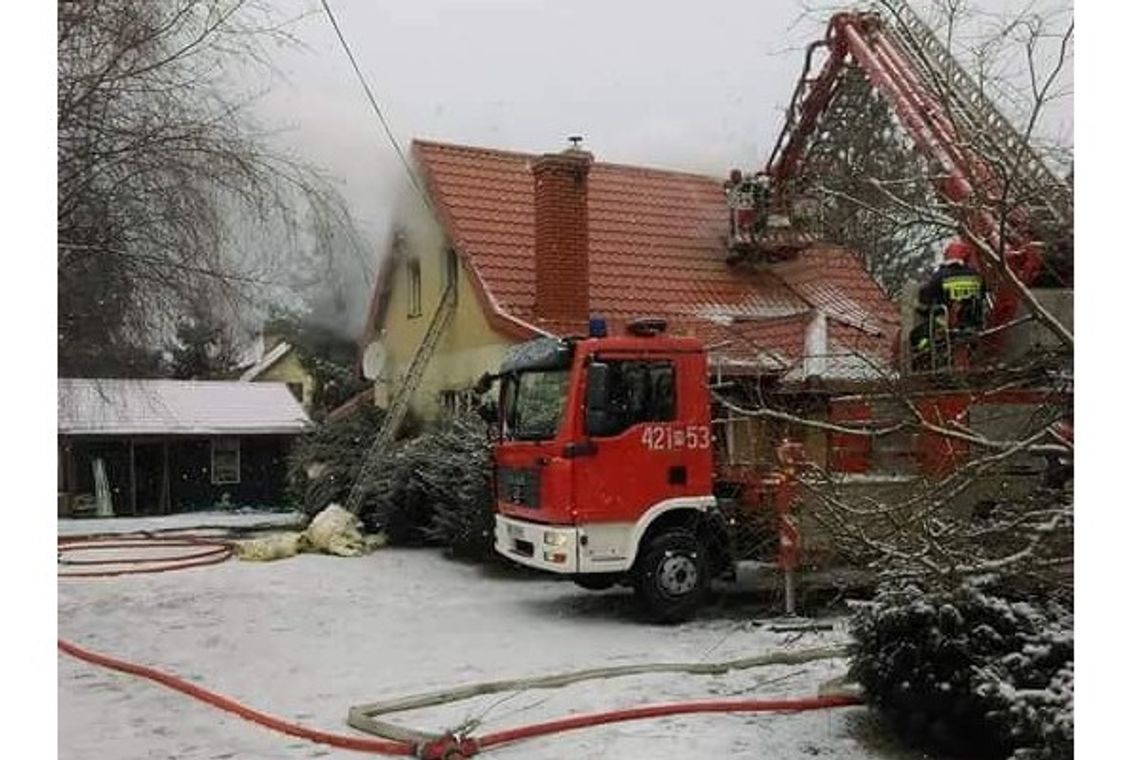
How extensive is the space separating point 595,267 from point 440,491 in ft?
3.04

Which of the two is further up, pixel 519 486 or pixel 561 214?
pixel 561 214

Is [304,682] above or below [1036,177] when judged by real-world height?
below

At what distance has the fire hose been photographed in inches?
126

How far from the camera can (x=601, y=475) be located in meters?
4.62

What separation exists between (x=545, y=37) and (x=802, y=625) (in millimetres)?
1961

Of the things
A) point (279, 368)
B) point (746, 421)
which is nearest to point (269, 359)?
point (279, 368)

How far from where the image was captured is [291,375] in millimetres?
3568

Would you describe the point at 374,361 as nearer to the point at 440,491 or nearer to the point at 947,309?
the point at 440,491

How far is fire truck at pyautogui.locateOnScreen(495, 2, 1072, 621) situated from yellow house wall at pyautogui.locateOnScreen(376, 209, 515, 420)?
21 centimetres

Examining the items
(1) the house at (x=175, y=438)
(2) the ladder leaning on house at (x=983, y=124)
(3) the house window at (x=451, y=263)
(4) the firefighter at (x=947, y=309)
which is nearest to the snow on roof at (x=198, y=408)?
(1) the house at (x=175, y=438)

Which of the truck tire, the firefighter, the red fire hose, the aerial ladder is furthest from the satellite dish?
the firefighter

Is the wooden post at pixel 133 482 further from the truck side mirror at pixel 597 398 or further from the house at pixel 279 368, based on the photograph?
the truck side mirror at pixel 597 398
